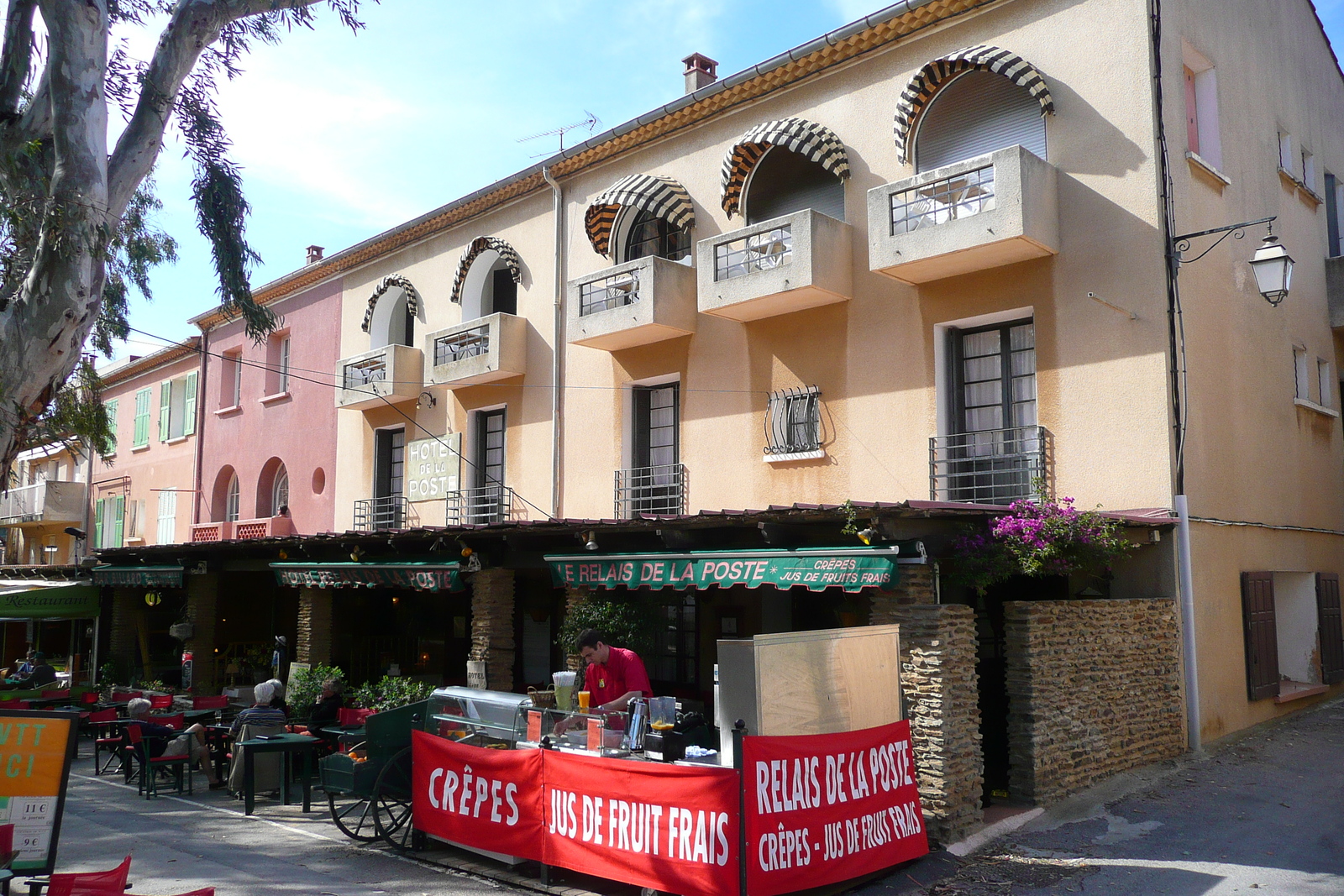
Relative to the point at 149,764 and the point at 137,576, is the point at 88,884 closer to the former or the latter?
the point at 149,764

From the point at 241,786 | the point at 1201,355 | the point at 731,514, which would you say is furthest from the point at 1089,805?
the point at 241,786

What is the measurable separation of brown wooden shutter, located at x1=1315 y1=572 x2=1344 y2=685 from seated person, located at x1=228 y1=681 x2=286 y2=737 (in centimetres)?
1385

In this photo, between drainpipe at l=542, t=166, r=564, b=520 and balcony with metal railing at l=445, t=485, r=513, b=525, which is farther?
balcony with metal railing at l=445, t=485, r=513, b=525

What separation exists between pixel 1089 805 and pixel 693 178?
10.6 meters

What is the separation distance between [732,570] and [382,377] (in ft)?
41.4

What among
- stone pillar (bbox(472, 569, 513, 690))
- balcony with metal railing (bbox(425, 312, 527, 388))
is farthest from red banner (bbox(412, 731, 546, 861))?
balcony with metal railing (bbox(425, 312, 527, 388))

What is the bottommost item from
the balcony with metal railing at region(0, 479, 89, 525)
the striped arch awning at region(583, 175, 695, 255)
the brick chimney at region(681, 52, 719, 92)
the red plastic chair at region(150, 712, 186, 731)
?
the red plastic chair at region(150, 712, 186, 731)

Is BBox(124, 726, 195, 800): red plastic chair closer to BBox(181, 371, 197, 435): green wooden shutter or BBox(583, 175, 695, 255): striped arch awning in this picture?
BBox(583, 175, 695, 255): striped arch awning

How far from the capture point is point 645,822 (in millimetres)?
7387

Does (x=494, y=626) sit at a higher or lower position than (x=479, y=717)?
higher

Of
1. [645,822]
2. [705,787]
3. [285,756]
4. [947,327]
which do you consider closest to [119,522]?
→ [285,756]

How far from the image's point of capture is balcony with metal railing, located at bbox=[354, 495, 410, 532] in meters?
21.2

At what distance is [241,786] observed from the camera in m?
11.8


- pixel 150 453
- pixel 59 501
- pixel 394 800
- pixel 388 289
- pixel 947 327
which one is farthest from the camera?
pixel 59 501
